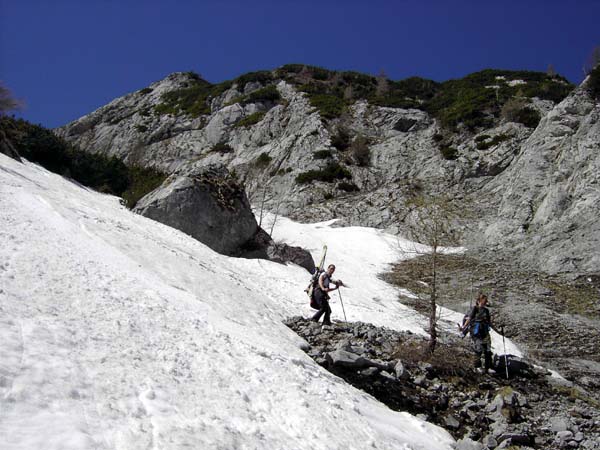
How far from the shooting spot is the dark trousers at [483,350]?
34.7 feet

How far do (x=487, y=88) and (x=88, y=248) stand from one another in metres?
59.2

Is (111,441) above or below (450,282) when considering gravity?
below

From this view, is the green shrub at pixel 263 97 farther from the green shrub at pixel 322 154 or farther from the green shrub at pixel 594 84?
the green shrub at pixel 594 84

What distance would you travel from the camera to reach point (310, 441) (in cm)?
497

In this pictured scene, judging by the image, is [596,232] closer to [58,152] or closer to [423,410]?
[423,410]

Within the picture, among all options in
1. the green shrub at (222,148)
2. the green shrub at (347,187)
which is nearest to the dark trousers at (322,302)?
the green shrub at (347,187)

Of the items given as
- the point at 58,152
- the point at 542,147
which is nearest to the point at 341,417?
the point at 542,147

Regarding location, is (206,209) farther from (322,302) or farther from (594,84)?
(594,84)

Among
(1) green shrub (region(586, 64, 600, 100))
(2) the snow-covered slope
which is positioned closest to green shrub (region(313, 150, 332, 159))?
(1) green shrub (region(586, 64, 600, 100))

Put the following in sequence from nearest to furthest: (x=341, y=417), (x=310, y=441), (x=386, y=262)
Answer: (x=310, y=441)
(x=341, y=417)
(x=386, y=262)

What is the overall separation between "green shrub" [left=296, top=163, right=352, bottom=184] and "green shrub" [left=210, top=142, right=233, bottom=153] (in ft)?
58.2

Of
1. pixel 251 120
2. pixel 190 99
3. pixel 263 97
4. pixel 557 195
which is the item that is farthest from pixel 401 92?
pixel 557 195

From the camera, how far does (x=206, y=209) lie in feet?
69.9

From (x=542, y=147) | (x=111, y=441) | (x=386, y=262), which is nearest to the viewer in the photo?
(x=111, y=441)
